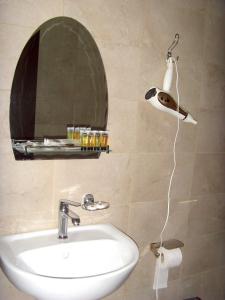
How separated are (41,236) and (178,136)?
857 millimetres

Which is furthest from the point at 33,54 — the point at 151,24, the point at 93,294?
the point at 93,294

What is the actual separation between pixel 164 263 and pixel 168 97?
84 cm

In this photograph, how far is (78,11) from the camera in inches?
49.1

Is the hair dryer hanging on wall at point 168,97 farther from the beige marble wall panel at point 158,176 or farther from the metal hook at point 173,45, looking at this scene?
the beige marble wall panel at point 158,176

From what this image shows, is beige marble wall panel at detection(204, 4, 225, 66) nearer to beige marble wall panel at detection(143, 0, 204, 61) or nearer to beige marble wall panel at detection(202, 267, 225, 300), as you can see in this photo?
beige marble wall panel at detection(143, 0, 204, 61)

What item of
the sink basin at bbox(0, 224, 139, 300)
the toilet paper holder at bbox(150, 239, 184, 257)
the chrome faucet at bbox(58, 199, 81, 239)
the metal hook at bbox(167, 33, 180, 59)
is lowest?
the toilet paper holder at bbox(150, 239, 184, 257)

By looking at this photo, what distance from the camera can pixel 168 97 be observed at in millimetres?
1395

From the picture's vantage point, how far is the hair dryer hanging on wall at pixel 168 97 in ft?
4.51

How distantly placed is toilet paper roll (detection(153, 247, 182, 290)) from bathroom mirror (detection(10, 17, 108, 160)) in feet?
2.12

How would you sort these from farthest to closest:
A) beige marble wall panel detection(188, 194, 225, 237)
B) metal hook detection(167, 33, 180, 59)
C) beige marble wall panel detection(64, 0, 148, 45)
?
beige marble wall panel detection(188, 194, 225, 237) → metal hook detection(167, 33, 180, 59) → beige marble wall panel detection(64, 0, 148, 45)

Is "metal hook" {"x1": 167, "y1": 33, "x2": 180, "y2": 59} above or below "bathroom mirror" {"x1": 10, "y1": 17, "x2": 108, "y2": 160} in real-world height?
above

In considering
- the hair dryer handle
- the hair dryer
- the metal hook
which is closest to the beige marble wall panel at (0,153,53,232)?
the hair dryer

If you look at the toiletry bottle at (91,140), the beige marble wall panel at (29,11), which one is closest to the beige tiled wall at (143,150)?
the beige marble wall panel at (29,11)

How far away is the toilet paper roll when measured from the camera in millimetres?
1517
